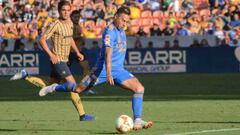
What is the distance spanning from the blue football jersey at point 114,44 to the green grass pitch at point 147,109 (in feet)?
3.49

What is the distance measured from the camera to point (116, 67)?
40.0ft

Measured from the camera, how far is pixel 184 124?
513 inches

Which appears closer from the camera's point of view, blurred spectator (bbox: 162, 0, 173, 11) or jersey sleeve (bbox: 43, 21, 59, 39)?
jersey sleeve (bbox: 43, 21, 59, 39)

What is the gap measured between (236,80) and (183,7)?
31.8ft

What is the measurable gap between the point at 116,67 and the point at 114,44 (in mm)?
365

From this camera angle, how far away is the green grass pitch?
1246cm

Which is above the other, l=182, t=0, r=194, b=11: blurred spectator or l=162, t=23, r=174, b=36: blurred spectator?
l=182, t=0, r=194, b=11: blurred spectator

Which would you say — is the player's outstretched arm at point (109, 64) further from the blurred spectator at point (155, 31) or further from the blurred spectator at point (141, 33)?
the blurred spectator at point (141, 33)

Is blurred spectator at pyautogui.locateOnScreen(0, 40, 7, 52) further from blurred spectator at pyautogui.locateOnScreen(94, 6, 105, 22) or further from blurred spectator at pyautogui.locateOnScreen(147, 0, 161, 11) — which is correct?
blurred spectator at pyautogui.locateOnScreen(147, 0, 161, 11)

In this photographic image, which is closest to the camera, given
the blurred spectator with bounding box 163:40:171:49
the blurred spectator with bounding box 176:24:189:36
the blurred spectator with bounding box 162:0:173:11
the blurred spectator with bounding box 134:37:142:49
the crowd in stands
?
the blurred spectator with bounding box 163:40:171:49

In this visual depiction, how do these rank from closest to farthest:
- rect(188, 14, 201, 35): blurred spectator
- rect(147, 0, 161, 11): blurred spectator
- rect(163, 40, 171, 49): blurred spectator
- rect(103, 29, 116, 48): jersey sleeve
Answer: rect(103, 29, 116, 48): jersey sleeve < rect(163, 40, 171, 49): blurred spectator < rect(188, 14, 201, 35): blurred spectator < rect(147, 0, 161, 11): blurred spectator

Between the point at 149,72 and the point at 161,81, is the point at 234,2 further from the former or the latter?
the point at 161,81

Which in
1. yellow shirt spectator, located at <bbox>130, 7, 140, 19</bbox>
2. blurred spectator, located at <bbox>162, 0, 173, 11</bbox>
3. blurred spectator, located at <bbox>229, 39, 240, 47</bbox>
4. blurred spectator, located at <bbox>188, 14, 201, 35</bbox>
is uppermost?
blurred spectator, located at <bbox>162, 0, 173, 11</bbox>

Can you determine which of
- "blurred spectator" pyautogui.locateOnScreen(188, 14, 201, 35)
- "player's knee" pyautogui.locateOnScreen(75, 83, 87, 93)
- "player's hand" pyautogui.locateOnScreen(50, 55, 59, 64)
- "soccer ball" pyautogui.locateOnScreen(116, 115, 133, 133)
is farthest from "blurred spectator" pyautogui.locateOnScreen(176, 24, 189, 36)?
"soccer ball" pyautogui.locateOnScreen(116, 115, 133, 133)
